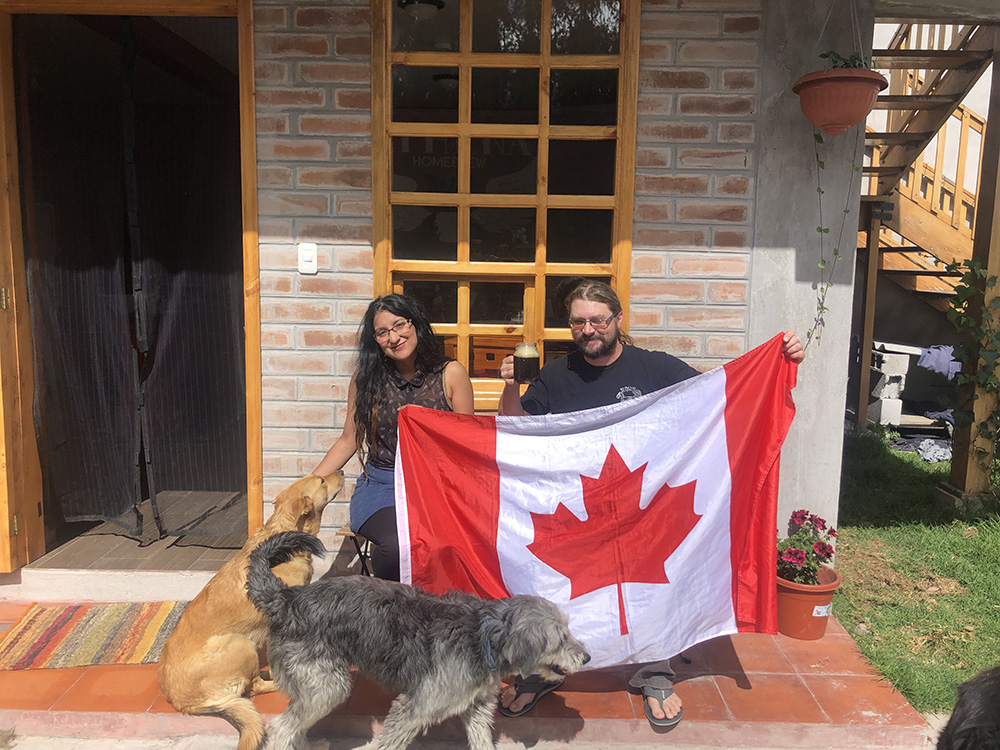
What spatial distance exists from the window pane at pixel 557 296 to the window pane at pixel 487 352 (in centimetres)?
20

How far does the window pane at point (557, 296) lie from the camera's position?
3672 mm

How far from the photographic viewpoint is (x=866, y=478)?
590 centimetres

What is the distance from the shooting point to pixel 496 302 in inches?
147

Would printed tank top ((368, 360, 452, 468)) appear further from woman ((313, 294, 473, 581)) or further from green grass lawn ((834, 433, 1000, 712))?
green grass lawn ((834, 433, 1000, 712))

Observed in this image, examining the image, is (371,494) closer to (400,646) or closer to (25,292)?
(400,646)

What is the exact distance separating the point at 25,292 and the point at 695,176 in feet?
11.9

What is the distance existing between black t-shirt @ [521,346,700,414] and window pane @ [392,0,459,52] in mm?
1755

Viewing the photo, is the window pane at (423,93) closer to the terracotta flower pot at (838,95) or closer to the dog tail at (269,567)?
the terracotta flower pot at (838,95)

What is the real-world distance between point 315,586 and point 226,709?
0.59 metres

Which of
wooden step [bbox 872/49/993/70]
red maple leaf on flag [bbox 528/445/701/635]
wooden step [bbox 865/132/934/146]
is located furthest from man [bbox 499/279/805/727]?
wooden step [bbox 865/132/934/146]

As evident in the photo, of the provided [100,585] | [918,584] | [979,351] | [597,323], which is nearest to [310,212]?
[597,323]

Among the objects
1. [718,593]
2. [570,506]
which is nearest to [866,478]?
[718,593]

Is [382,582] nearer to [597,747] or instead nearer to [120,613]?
[597,747]

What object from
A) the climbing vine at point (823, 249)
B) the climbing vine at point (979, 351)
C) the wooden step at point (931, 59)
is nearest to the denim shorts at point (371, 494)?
the climbing vine at point (823, 249)
